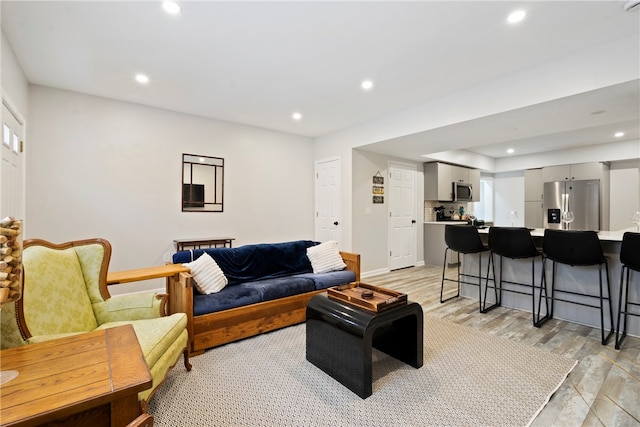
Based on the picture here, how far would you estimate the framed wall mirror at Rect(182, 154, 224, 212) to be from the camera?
4418 mm

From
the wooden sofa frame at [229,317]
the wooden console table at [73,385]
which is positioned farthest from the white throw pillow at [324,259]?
the wooden console table at [73,385]

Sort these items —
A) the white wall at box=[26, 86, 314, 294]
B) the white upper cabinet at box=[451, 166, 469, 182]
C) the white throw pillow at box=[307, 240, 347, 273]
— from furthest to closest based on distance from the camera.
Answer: the white upper cabinet at box=[451, 166, 469, 182], the white throw pillow at box=[307, 240, 347, 273], the white wall at box=[26, 86, 314, 294]

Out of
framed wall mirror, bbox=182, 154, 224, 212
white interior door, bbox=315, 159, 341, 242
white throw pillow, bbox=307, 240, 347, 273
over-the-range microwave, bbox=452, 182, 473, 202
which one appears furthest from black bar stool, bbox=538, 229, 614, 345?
framed wall mirror, bbox=182, 154, 224, 212

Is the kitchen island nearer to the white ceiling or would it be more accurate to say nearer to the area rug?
the area rug

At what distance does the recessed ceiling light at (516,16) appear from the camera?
86.2 inches

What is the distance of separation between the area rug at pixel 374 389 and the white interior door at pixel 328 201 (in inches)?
116

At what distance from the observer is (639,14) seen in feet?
7.20

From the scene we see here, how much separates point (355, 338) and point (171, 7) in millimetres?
2687

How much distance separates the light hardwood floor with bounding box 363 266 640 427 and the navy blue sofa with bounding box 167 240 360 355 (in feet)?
4.59

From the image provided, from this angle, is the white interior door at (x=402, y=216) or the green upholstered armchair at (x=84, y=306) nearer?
the green upholstered armchair at (x=84, y=306)

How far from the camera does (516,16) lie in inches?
87.9

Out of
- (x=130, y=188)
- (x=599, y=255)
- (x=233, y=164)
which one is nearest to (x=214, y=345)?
(x=130, y=188)

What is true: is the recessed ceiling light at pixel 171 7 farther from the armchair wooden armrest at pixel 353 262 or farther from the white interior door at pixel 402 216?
the white interior door at pixel 402 216

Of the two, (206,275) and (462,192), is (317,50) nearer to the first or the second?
(206,275)
